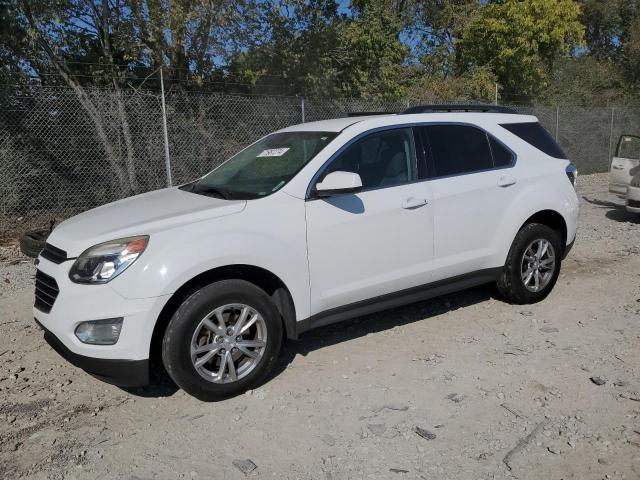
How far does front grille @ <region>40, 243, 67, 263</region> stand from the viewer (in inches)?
139

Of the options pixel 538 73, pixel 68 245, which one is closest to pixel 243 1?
pixel 68 245

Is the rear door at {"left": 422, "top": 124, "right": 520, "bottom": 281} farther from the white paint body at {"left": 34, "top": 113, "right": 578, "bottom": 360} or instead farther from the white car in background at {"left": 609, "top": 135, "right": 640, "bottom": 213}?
the white car in background at {"left": 609, "top": 135, "right": 640, "bottom": 213}

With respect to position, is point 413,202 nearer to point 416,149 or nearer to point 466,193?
point 416,149

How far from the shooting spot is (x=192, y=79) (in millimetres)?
10547

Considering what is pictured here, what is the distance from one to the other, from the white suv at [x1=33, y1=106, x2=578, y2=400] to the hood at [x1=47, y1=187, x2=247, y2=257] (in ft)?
0.06

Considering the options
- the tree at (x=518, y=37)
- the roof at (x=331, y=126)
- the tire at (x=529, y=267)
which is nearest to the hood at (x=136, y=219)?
the roof at (x=331, y=126)

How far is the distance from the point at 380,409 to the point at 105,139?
23.2 feet

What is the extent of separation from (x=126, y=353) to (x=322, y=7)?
13.0 metres

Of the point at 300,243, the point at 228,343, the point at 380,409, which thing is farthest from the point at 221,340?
the point at 380,409

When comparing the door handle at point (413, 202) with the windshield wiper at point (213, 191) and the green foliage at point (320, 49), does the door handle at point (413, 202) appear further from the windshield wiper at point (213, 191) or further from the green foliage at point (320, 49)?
the green foliage at point (320, 49)

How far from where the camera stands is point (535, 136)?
5.28 metres

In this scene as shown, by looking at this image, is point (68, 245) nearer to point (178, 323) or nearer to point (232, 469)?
point (178, 323)

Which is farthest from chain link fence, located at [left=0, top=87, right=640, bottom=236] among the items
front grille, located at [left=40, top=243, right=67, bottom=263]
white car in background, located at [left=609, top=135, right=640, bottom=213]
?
white car in background, located at [left=609, top=135, right=640, bottom=213]

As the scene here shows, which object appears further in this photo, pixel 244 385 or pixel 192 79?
pixel 192 79
